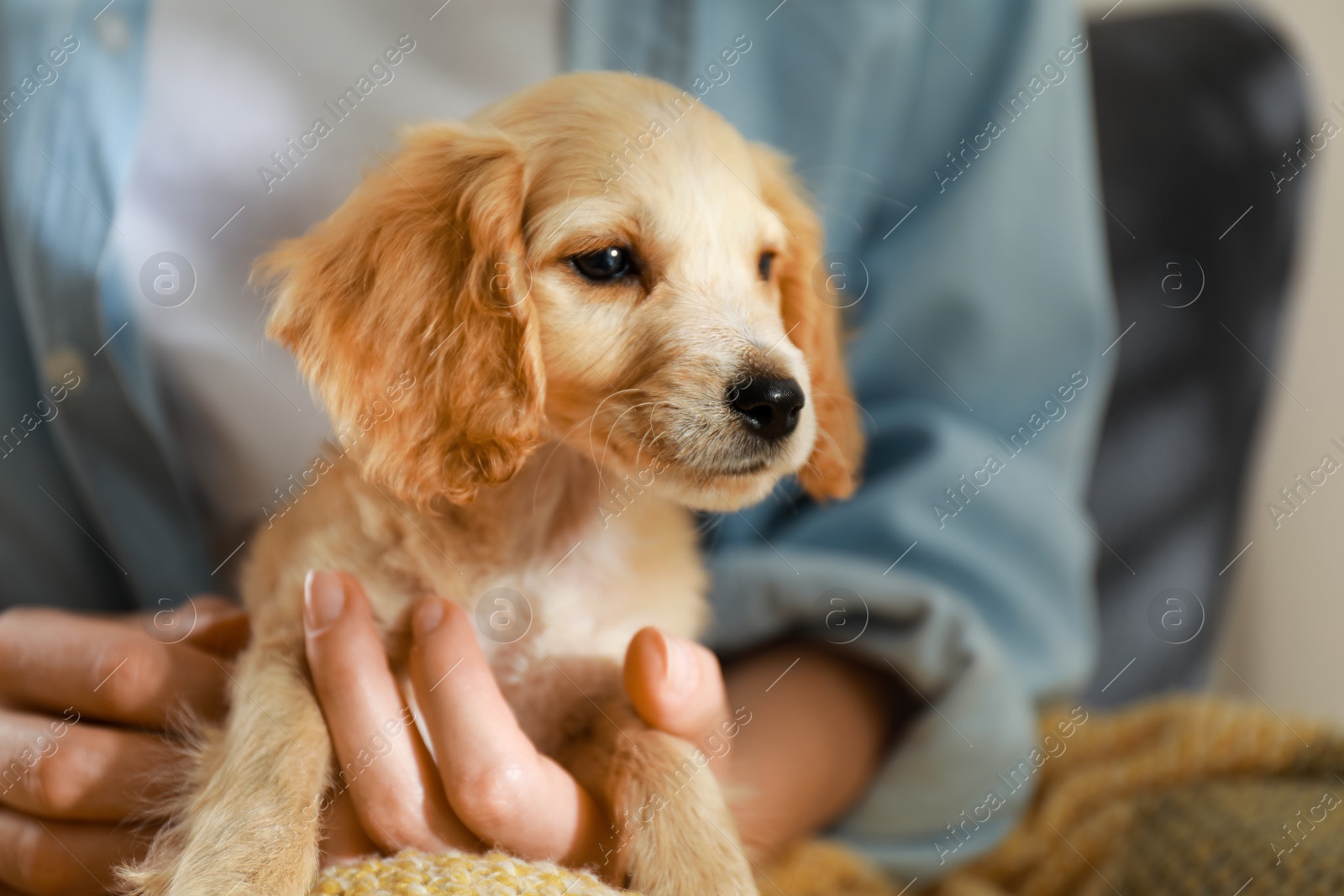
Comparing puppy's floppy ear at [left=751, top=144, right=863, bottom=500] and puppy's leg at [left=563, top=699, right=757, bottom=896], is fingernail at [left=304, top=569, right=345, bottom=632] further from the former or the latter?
puppy's floppy ear at [left=751, top=144, right=863, bottom=500]

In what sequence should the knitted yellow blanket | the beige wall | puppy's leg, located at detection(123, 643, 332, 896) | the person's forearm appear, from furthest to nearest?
the beige wall < the person's forearm < the knitted yellow blanket < puppy's leg, located at detection(123, 643, 332, 896)

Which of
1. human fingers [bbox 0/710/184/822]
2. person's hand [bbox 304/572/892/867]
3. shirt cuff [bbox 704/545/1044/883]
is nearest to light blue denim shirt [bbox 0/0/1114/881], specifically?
shirt cuff [bbox 704/545/1044/883]

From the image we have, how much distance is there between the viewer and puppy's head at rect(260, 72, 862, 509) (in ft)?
1.65

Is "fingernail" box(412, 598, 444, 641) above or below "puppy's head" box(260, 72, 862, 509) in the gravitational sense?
below

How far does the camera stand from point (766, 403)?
1.66 ft

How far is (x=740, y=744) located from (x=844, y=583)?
222 millimetres

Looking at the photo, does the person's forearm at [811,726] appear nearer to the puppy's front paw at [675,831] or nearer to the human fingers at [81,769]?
the puppy's front paw at [675,831]

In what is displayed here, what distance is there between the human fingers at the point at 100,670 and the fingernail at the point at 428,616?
167mm

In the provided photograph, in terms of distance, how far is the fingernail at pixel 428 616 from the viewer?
0.54 m

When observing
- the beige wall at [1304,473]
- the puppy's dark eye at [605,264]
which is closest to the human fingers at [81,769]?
the puppy's dark eye at [605,264]

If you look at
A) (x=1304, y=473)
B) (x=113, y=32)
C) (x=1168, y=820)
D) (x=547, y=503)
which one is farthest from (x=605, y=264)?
(x=1304, y=473)

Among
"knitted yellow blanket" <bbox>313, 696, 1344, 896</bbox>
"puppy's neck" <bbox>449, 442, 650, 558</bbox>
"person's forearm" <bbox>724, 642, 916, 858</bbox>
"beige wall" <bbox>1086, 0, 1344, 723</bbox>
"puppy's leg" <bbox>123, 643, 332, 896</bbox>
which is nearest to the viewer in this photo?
"puppy's leg" <bbox>123, 643, 332, 896</bbox>

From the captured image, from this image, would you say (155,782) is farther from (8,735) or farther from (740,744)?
(740,744)

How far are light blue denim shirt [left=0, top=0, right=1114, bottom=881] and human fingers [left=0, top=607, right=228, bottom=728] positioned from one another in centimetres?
4
